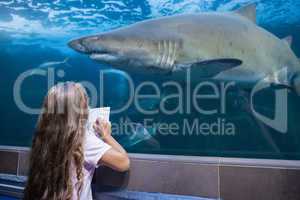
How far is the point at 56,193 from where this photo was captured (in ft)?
4.36

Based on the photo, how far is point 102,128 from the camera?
1787 mm

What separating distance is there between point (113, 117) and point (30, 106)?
594 mm

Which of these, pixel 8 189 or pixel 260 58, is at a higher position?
pixel 260 58

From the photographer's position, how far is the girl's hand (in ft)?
5.82

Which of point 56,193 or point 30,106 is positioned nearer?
point 56,193

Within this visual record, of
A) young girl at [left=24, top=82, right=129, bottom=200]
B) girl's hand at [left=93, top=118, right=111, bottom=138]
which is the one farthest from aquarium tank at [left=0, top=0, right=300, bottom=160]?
young girl at [left=24, top=82, right=129, bottom=200]

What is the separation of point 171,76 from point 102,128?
17.3 inches

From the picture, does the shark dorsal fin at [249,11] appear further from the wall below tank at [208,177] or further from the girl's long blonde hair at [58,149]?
the girl's long blonde hair at [58,149]

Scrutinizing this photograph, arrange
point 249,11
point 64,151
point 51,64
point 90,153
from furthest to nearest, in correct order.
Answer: point 51,64, point 249,11, point 90,153, point 64,151

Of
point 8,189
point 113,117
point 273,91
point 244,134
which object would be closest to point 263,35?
point 273,91

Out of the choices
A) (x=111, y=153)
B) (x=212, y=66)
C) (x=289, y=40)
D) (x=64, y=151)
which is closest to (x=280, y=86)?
(x=289, y=40)

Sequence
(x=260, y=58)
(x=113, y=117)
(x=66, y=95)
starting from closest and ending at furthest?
1. (x=66, y=95)
2. (x=260, y=58)
3. (x=113, y=117)

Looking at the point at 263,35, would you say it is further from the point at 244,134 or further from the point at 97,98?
the point at 97,98

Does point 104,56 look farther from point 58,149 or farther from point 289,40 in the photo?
point 289,40
